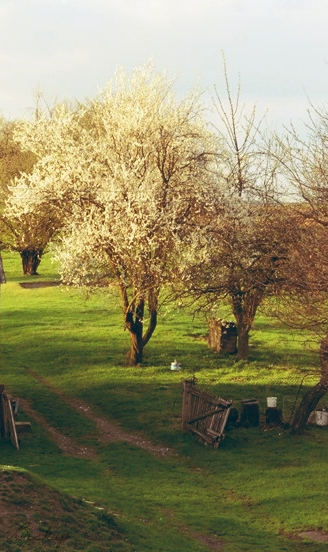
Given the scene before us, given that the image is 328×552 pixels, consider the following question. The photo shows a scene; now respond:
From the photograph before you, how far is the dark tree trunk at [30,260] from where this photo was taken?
7370 cm

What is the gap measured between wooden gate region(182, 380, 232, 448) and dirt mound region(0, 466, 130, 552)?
32.2 ft

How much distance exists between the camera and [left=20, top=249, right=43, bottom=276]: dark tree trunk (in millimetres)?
73700

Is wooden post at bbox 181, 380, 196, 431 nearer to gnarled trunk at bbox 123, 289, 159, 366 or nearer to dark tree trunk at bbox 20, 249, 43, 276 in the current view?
gnarled trunk at bbox 123, 289, 159, 366

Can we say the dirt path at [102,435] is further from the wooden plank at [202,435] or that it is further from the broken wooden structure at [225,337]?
the broken wooden structure at [225,337]

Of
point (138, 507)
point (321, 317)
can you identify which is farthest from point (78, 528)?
point (321, 317)

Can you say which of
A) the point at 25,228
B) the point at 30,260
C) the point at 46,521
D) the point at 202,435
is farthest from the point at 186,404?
the point at 30,260

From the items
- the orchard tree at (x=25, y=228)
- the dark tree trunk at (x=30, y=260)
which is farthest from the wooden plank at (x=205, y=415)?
the dark tree trunk at (x=30, y=260)

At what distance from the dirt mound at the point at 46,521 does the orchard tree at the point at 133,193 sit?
21236 millimetres

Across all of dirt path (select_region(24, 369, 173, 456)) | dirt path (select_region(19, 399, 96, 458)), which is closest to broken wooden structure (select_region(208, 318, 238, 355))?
dirt path (select_region(24, 369, 173, 456))

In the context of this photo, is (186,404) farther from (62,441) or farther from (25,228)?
(25,228)

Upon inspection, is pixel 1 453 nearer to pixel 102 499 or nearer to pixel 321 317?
pixel 102 499

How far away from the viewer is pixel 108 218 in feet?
136

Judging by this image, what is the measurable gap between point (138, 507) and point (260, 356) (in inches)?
894

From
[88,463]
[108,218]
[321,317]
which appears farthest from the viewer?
[108,218]
